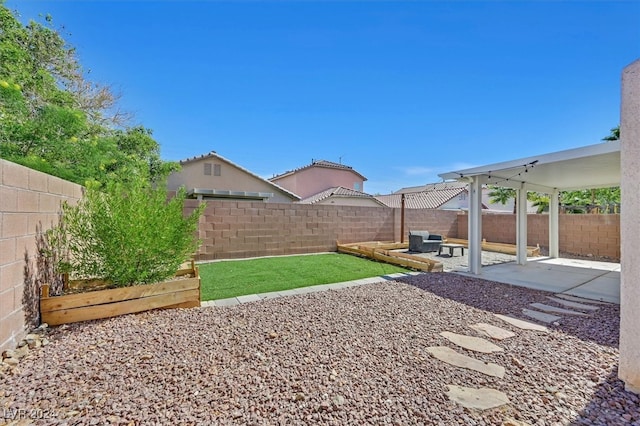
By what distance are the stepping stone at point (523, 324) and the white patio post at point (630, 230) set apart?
135 cm

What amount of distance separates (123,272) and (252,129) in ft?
43.5

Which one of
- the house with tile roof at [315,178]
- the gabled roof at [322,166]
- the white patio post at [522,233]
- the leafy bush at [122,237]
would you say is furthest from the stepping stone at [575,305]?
the gabled roof at [322,166]

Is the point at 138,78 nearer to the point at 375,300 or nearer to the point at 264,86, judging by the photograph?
the point at 264,86

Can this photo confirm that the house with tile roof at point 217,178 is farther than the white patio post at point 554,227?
Yes

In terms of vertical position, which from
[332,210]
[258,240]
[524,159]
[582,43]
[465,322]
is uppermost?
[582,43]

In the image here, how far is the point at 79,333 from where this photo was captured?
3.39 metres

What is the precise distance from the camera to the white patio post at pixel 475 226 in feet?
24.5

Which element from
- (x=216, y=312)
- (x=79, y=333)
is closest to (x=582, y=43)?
(x=216, y=312)

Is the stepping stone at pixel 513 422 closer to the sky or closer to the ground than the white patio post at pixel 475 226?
closer to the ground

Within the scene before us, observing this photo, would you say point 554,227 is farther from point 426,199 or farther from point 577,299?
point 426,199

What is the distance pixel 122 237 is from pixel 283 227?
6613 millimetres

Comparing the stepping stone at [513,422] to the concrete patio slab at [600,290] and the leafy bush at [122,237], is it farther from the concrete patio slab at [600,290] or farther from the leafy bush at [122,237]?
the concrete patio slab at [600,290]

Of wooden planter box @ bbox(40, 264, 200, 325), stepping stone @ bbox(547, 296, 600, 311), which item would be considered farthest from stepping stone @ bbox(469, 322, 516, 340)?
wooden planter box @ bbox(40, 264, 200, 325)

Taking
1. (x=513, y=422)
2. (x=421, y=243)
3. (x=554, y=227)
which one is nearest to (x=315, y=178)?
(x=421, y=243)
